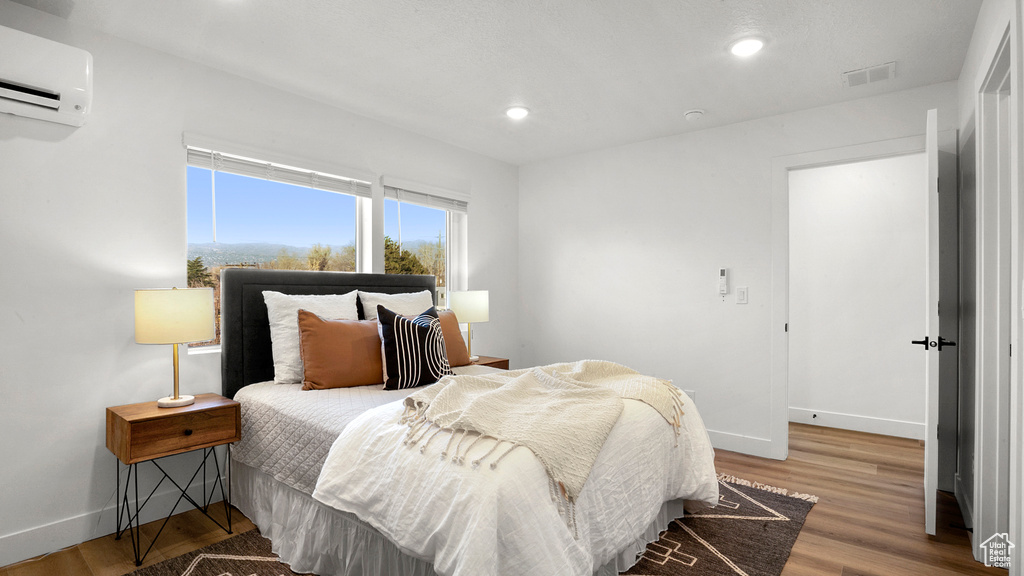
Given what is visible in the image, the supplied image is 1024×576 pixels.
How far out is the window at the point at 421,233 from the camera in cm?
402

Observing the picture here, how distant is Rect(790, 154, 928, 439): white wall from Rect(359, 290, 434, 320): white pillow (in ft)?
11.5

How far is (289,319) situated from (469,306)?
1.46m

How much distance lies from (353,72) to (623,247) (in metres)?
2.59

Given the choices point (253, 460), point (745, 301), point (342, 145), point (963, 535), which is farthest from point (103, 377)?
point (963, 535)

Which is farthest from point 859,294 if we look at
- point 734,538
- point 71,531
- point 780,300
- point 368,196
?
point 71,531

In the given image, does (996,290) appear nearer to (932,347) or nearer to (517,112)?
(932,347)

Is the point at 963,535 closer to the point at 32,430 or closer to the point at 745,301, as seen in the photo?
the point at 745,301

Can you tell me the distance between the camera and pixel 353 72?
2.96m

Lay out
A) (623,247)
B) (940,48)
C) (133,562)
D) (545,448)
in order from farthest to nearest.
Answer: (623,247) → (940,48) → (133,562) → (545,448)

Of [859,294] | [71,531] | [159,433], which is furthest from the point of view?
[859,294]

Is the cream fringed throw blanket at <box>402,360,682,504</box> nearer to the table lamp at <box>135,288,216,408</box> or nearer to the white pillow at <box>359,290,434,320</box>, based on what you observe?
the white pillow at <box>359,290,434,320</box>

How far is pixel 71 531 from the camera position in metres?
2.39

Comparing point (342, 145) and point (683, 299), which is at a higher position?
point (342, 145)
